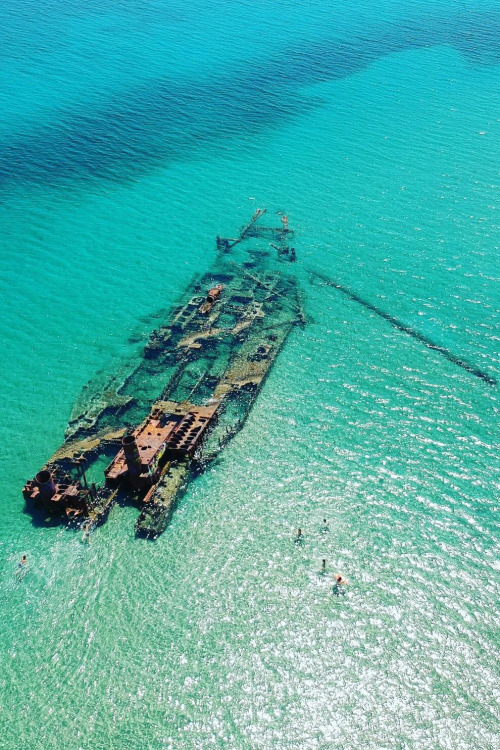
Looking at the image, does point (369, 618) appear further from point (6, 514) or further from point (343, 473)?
point (6, 514)

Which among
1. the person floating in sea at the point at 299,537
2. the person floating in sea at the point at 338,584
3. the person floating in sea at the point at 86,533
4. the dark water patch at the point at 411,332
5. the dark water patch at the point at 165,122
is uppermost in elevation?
the dark water patch at the point at 165,122

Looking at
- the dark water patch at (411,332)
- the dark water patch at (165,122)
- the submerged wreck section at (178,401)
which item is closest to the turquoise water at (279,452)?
the dark water patch at (165,122)

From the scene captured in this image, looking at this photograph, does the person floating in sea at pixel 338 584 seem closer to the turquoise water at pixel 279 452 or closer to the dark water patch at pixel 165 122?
the turquoise water at pixel 279 452

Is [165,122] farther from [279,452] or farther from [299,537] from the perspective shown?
[299,537]

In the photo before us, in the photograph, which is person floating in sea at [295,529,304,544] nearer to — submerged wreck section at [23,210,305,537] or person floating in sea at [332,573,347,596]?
person floating in sea at [332,573,347,596]

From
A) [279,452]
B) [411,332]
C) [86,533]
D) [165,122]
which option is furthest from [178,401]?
[165,122]

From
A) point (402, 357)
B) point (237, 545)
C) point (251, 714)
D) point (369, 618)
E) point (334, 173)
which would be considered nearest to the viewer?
point (251, 714)

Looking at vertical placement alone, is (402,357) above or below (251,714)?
above

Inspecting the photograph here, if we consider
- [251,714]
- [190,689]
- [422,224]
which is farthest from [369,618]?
[422,224]
